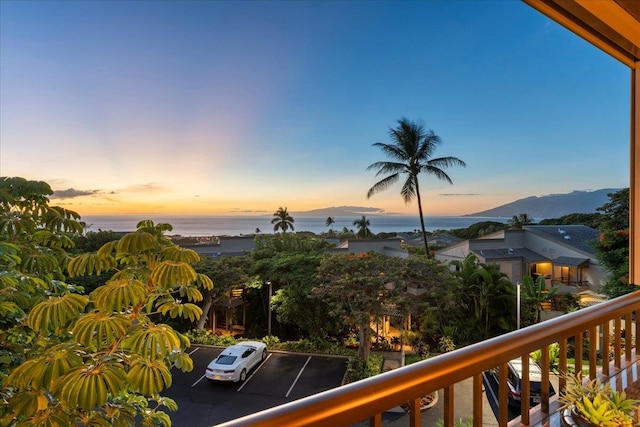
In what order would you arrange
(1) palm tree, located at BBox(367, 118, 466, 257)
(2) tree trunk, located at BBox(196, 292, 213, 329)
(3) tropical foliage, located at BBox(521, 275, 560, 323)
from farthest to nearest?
(1) palm tree, located at BBox(367, 118, 466, 257) < (3) tropical foliage, located at BBox(521, 275, 560, 323) < (2) tree trunk, located at BBox(196, 292, 213, 329)

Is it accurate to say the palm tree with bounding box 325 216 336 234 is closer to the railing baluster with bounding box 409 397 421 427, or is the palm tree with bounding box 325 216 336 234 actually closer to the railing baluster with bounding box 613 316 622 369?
the railing baluster with bounding box 613 316 622 369

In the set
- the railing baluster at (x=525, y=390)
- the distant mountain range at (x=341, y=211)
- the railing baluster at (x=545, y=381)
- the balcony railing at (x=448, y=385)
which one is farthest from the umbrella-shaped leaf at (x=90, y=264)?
the distant mountain range at (x=341, y=211)

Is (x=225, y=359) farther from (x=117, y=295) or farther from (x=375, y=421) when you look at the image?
(x=375, y=421)

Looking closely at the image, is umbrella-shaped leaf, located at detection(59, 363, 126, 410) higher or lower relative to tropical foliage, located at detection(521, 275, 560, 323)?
higher

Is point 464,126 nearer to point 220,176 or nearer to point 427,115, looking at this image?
point 427,115

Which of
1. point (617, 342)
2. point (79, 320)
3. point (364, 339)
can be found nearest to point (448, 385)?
point (79, 320)

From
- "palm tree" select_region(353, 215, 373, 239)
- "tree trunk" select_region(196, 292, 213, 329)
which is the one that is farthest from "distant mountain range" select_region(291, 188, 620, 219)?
"tree trunk" select_region(196, 292, 213, 329)

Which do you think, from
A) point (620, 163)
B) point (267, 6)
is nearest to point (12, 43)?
point (267, 6)

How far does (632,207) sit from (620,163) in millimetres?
4148

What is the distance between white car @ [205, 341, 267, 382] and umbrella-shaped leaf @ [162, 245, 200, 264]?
1925 mm

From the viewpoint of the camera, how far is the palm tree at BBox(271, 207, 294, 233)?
4039 millimetres

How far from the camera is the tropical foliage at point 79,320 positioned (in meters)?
0.95

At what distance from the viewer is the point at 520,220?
469 centimetres

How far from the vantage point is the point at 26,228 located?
1.31 metres
